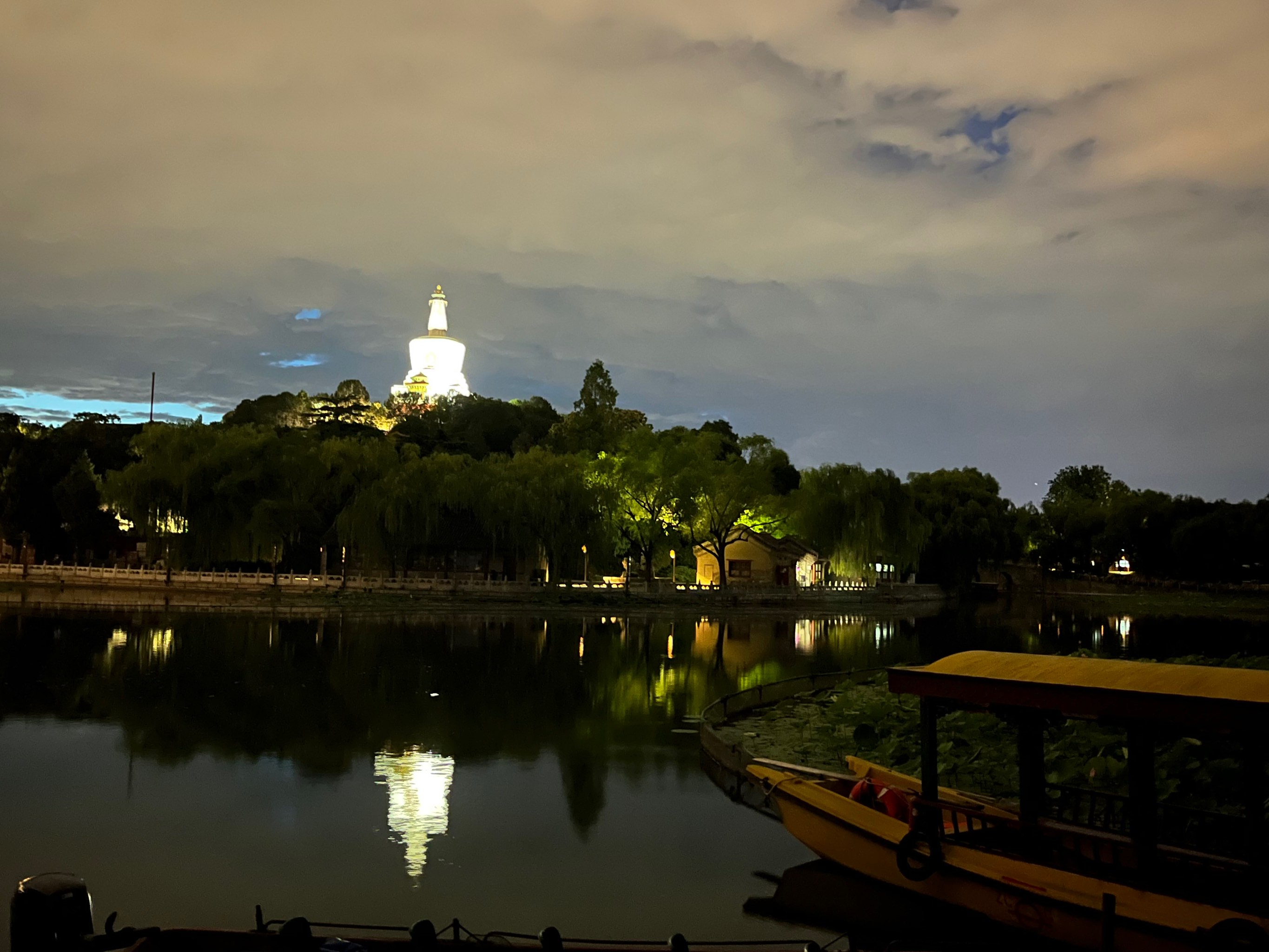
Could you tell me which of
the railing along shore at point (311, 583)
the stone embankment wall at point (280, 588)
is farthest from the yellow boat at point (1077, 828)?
the railing along shore at point (311, 583)

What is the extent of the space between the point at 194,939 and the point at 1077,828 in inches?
274

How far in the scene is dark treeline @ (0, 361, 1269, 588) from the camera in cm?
4559

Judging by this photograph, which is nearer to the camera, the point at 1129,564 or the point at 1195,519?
the point at 1195,519

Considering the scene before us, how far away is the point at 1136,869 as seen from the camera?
25.7 ft

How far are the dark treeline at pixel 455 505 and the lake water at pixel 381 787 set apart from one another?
17.4m

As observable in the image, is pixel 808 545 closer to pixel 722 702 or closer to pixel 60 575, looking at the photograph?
pixel 60 575

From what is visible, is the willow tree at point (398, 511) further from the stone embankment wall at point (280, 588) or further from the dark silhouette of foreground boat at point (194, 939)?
the dark silhouette of foreground boat at point (194, 939)

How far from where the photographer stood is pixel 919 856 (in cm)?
885

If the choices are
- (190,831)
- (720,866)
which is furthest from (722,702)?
(190,831)

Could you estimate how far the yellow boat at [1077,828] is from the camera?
7359mm

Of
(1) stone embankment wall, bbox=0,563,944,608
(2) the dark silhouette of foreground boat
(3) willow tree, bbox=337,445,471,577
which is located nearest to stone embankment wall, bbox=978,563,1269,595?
(1) stone embankment wall, bbox=0,563,944,608

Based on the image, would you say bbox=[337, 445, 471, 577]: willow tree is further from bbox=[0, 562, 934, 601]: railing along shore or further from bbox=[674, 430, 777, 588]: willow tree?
bbox=[674, 430, 777, 588]: willow tree

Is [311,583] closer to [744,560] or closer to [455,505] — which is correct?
[455,505]

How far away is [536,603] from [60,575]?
2242cm
